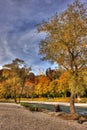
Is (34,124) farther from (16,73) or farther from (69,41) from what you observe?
(16,73)

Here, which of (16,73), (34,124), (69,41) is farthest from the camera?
(16,73)

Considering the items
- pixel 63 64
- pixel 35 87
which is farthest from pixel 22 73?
pixel 63 64

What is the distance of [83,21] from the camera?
32.3 meters

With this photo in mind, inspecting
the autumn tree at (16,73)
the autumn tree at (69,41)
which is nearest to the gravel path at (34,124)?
the autumn tree at (69,41)

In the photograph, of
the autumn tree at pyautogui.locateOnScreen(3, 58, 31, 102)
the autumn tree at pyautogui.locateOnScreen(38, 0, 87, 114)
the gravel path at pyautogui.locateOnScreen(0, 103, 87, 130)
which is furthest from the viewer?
the autumn tree at pyautogui.locateOnScreen(3, 58, 31, 102)

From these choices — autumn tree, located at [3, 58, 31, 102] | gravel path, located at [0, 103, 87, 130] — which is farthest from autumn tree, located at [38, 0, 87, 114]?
autumn tree, located at [3, 58, 31, 102]

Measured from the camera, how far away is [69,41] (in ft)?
107

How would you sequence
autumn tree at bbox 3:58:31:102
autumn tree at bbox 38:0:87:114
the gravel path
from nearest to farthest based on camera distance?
the gravel path < autumn tree at bbox 38:0:87:114 < autumn tree at bbox 3:58:31:102

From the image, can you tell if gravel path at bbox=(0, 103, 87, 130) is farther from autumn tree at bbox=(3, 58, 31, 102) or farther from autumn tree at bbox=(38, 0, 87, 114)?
autumn tree at bbox=(3, 58, 31, 102)

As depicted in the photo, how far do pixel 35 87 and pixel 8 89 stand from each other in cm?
3410

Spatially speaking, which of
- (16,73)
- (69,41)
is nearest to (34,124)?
(69,41)

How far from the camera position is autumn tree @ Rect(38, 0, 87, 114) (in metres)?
32.3

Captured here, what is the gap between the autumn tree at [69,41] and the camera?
32.3 m

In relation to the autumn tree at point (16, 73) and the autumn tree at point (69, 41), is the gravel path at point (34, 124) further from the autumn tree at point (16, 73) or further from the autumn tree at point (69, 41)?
the autumn tree at point (16, 73)
